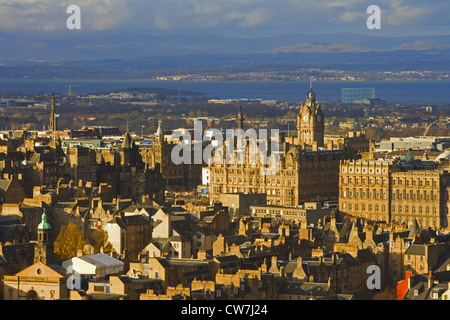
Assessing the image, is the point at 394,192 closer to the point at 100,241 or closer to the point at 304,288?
the point at 100,241

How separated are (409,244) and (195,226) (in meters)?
15.2

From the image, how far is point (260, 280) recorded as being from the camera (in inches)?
3305

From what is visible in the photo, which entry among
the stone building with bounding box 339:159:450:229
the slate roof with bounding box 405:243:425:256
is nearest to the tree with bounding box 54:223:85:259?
the slate roof with bounding box 405:243:425:256

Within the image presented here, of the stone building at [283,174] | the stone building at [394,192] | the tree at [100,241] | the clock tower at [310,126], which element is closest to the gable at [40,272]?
the tree at [100,241]

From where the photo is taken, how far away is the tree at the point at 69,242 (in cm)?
9956

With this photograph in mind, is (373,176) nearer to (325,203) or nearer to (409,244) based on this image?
(325,203)

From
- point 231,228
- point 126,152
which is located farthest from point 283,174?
point 231,228

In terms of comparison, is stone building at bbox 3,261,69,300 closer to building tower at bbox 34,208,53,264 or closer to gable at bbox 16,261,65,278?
gable at bbox 16,261,65,278

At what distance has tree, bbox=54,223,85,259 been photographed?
99562mm

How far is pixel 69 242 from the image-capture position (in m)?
103

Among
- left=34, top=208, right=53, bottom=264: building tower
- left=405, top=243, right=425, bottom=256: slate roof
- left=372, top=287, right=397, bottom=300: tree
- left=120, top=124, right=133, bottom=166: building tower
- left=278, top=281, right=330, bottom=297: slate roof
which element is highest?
left=120, top=124, right=133, bottom=166: building tower

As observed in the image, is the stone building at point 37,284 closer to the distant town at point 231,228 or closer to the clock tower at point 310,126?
the distant town at point 231,228
